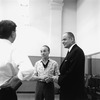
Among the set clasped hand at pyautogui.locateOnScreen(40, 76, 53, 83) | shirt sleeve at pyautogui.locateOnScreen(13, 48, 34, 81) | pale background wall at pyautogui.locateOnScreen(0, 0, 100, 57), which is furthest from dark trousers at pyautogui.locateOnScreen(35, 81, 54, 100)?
pale background wall at pyautogui.locateOnScreen(0, 0, 100, 57)

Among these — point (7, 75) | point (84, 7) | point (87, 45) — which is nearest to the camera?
point (7, 75)

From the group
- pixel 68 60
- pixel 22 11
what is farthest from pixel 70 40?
pixel 22 11

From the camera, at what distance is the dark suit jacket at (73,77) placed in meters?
2.37

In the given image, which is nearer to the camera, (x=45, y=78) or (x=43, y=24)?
(x=45, y=78)

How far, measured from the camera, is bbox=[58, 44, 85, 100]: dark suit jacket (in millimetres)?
2369

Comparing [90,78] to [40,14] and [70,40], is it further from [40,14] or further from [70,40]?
[40,14]

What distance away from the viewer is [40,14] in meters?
5.79

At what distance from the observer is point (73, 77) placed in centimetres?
239

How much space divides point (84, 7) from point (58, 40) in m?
1.25

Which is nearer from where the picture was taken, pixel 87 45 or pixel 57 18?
pixel 87 45

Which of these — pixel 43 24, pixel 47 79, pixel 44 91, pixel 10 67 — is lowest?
pixel 44 91

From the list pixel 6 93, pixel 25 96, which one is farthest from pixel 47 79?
pixel 25 96

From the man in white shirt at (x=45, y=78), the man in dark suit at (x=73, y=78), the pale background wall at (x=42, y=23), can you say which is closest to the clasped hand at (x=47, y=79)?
the man in white shirt at (x=45, y=78)

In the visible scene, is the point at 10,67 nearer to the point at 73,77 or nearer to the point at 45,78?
the point at 73,77
